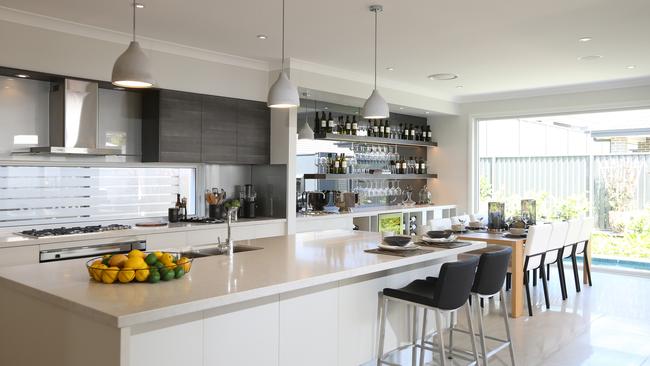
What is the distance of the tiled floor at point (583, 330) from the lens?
161 inches

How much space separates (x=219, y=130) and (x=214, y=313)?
10.9ft

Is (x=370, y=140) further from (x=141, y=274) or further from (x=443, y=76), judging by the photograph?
(x=141, y=274)

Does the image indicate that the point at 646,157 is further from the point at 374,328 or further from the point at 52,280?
the point at 52,280

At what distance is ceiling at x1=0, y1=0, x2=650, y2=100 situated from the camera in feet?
13.4

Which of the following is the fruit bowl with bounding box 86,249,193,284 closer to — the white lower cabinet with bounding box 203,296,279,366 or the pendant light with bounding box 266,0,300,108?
the white lower cabinet with bounding box 203,296,279,366

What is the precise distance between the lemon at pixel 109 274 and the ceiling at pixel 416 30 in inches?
89.8

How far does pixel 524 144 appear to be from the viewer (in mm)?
8891

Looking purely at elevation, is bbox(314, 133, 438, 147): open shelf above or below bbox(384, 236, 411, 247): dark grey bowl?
above

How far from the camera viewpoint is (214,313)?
2.54m

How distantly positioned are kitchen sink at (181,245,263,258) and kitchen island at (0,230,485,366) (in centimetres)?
24

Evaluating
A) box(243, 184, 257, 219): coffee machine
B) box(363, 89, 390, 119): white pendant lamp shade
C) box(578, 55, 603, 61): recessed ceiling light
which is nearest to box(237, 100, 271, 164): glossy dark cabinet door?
box(243, 184, 257, 219): coffee machine

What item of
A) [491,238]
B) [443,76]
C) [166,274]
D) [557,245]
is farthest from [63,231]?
[557,245]

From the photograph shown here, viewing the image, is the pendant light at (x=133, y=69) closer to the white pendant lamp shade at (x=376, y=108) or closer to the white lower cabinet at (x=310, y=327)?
the white lower cabinet at (x=310, y=327)

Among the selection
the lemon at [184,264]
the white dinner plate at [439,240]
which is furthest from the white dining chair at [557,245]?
the lemon at [184,264]
